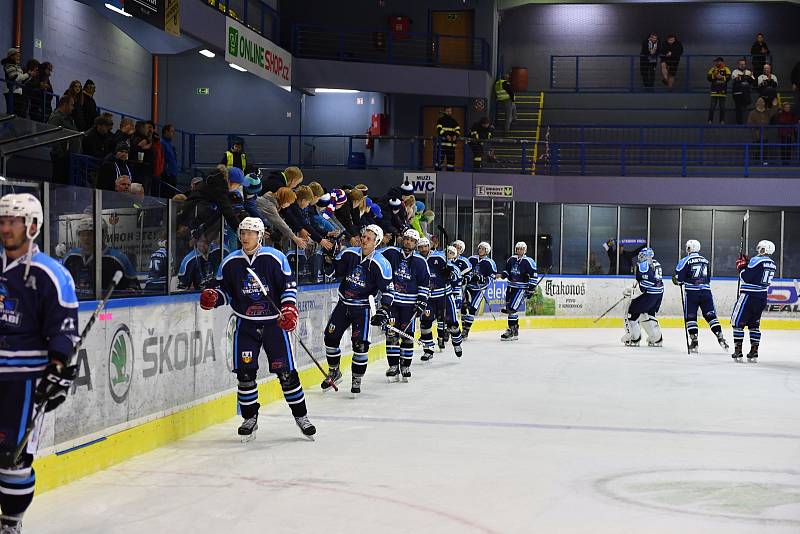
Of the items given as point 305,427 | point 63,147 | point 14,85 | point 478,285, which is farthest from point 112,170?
point 478,285

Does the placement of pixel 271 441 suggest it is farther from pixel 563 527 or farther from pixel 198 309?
pixel 563 527

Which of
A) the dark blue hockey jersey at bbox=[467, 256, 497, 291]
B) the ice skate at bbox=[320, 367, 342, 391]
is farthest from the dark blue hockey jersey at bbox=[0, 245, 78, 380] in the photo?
the dark blue hockey jersey at bbox=[467, 256, 497, 291]

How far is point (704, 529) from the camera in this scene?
22.3ft

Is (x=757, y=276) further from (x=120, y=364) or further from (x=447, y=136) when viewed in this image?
(x=120, y=364)

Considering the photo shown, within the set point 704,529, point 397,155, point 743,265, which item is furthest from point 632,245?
point 704,529

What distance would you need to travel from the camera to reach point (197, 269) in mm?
10672

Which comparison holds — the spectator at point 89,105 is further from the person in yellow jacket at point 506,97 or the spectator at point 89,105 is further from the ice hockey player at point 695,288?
the person in yellow jacket at point 506,97

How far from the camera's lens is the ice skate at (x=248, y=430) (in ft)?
32.0

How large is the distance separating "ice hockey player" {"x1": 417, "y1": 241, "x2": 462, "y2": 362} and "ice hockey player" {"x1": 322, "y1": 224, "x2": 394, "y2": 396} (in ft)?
15.8

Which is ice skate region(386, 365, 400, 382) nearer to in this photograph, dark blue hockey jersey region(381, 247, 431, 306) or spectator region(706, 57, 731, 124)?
dark blue hockey jersey region(381, 247, 431, 306)

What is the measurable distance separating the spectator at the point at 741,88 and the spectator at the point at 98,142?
23433 mm

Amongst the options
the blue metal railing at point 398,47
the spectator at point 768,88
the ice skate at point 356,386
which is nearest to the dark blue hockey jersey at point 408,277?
the ice skate at point 356,386

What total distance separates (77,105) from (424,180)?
12258 millimetres

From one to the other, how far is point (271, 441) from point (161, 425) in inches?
39.2
